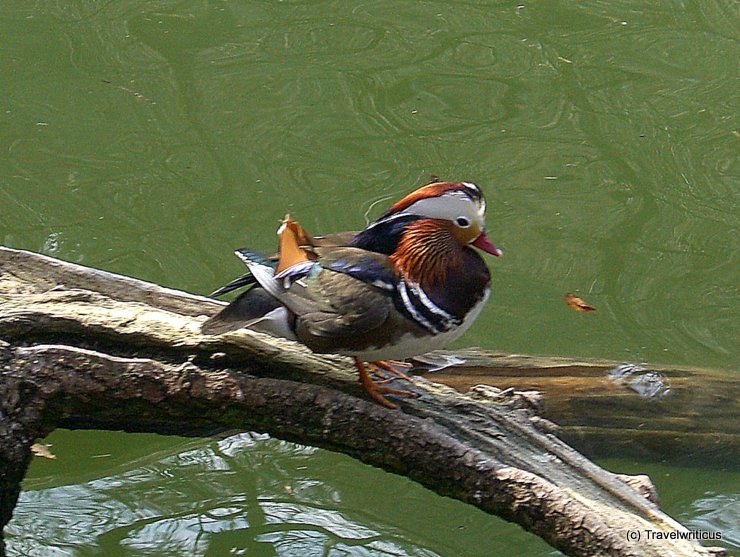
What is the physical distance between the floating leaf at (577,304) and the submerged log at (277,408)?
1.40 meters

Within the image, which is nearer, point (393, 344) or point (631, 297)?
point (393, 344)

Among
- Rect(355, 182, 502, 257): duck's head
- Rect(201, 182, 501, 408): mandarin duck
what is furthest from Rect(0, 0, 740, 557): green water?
Rect(355, 182, 502, 257): duck's head

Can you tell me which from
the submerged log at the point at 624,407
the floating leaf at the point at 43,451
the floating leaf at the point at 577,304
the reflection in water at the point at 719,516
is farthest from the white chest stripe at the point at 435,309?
the floating leaf at the point at 577,304

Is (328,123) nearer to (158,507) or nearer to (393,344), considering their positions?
(158,507)

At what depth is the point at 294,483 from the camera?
9.33ft

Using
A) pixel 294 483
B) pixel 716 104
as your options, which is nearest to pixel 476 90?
pixel 716 104

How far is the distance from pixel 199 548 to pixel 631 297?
1.71 metres

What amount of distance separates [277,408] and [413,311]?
0.33 meters

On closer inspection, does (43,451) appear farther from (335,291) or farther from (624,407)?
(624,407)

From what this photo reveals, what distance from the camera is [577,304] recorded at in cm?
351

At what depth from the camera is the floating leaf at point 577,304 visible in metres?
3.50

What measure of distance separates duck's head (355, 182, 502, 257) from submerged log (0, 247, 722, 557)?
276mm

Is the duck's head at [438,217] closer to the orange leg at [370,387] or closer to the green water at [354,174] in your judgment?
the orange leg at [370,387]

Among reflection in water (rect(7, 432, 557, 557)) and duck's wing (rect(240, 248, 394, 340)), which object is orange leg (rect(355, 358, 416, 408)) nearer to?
duck's wing (rect(240, 248, 394, 340))
